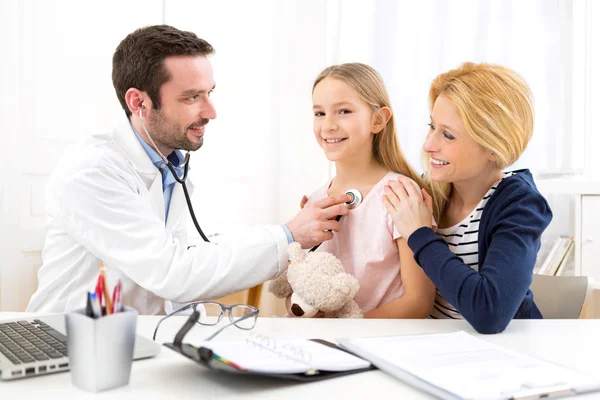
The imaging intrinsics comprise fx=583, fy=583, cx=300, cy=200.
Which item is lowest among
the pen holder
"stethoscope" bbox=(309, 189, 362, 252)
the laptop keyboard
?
the laptop keyboard

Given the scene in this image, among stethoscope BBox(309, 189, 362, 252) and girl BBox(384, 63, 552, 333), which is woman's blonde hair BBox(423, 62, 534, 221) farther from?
stethoscope BBox(309, 189, 362, 252)

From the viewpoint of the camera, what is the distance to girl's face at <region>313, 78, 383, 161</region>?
1.55m

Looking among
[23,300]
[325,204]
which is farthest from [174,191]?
[23,300]

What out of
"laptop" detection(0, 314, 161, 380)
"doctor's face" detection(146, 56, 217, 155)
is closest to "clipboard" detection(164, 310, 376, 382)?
"laptop" detection(0, 314, 161, 380)

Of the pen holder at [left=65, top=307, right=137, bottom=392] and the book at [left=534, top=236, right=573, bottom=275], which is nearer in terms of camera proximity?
the pen holder at [left=65, top=307, right=137, bottom=392]

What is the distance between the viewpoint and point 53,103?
2213 mm

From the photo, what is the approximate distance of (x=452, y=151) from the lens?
1.34m

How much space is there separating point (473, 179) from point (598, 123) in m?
1.75

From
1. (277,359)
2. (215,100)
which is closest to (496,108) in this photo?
(277,359)

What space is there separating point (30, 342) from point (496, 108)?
1.04m

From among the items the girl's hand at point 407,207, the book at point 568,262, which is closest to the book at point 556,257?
the book at point 568,262

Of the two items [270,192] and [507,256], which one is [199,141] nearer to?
[507,256]

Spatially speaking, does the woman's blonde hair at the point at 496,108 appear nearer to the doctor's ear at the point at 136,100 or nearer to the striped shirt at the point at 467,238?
the striped shirt at the point at 467,238

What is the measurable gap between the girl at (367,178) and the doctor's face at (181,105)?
350 millimetres
